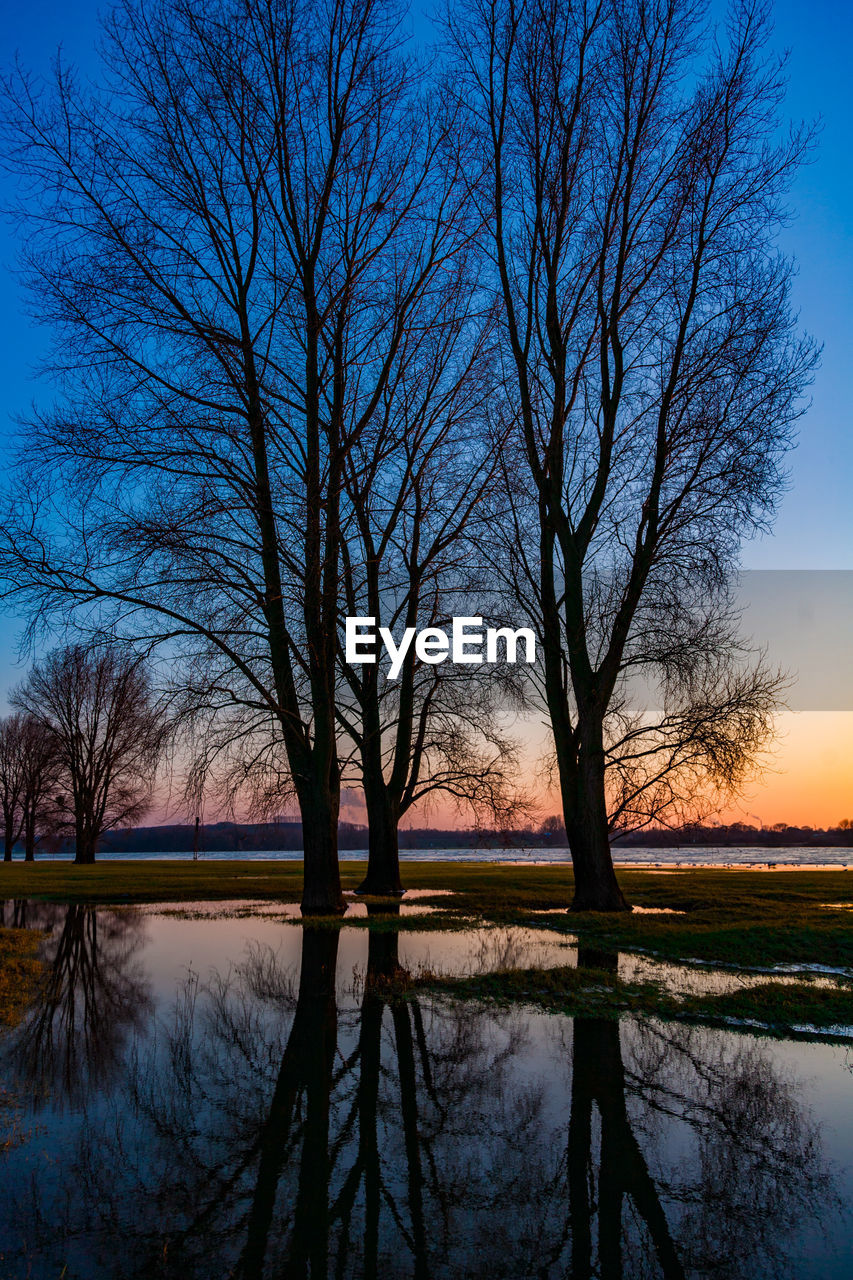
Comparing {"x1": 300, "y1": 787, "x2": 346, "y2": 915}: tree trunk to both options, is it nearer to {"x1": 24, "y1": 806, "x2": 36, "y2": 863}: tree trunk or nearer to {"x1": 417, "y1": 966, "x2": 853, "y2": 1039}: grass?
{"x1": 417, "y1": 966, "x2": 853, "y2": 1039}: grass

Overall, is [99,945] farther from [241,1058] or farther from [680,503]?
[680,503]

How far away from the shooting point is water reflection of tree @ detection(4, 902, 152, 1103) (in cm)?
641

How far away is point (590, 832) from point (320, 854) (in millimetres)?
5900

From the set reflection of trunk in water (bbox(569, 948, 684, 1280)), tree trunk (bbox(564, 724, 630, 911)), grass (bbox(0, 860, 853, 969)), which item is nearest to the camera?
reflection of trunk in water (bbox(569, 948, 684, 1280))

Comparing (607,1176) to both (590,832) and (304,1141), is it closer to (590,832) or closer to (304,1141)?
(304,1141)

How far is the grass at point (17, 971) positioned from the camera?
28.6 ft

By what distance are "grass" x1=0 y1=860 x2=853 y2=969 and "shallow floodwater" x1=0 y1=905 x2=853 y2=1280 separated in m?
5.25

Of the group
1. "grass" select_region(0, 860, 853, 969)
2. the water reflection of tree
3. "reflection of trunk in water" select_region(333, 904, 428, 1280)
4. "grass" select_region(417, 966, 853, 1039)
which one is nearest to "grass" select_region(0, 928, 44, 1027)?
the water reflection of tree

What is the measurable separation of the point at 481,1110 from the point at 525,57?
2136 cm

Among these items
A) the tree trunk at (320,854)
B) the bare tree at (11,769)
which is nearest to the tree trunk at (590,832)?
the tree trunk at (320,854)

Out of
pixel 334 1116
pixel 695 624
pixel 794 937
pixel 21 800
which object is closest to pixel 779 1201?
pixel 334 1116

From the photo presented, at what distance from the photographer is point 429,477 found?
23047 mm

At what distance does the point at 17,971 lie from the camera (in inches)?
426

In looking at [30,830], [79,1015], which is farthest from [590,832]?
[30,830]
